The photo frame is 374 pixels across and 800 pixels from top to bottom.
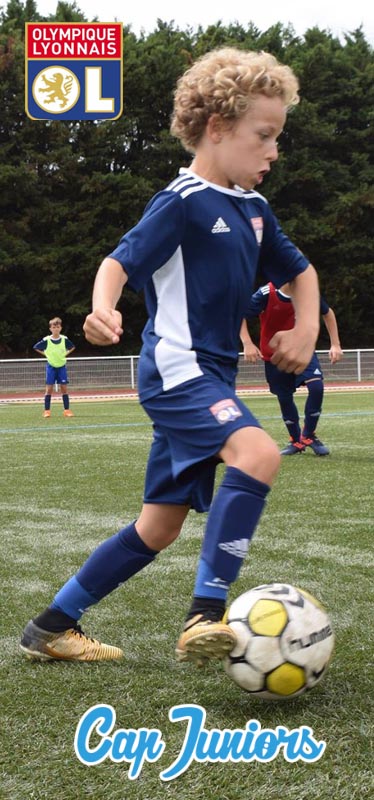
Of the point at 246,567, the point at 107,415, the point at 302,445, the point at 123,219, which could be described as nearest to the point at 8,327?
the point at 123,219

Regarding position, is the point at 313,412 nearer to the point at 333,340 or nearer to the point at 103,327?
the point at 333,340

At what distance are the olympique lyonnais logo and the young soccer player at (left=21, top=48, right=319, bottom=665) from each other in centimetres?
2815

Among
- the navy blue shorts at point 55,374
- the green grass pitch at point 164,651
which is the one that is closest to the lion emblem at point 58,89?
the navy blue shorts at point 55,374

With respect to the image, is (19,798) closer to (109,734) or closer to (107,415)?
(109,734)

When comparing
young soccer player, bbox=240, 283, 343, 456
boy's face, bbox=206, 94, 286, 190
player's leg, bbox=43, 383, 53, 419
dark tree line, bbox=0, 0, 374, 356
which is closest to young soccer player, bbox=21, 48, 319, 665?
boy's face, bbox=206, 94, 286, 190

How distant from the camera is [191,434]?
2566mm

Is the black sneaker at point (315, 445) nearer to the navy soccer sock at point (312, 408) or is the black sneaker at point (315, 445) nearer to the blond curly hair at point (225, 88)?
the navy soccer sock at point (312, 408)

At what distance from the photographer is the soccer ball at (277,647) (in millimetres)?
2432

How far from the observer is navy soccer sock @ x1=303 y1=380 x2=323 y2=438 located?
30.2 ft

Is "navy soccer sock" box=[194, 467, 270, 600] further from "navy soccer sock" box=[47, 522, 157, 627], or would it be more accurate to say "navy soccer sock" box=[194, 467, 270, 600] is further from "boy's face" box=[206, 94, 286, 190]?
"boy's face" box=[206, 94, 286, 190]

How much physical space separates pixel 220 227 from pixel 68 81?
93.1 ft

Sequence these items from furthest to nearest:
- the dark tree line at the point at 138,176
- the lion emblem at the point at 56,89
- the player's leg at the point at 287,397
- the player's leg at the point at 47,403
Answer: the dark tree line at the point at 138,176
the lion emblem at the point at 56,89
the player's leg at the point at 47,403
the player's leg at the point at 287,397

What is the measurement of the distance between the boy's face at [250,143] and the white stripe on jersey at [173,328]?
1.02 ft

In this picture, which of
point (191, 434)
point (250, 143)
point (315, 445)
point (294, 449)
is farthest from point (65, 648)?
point (294, 449)
